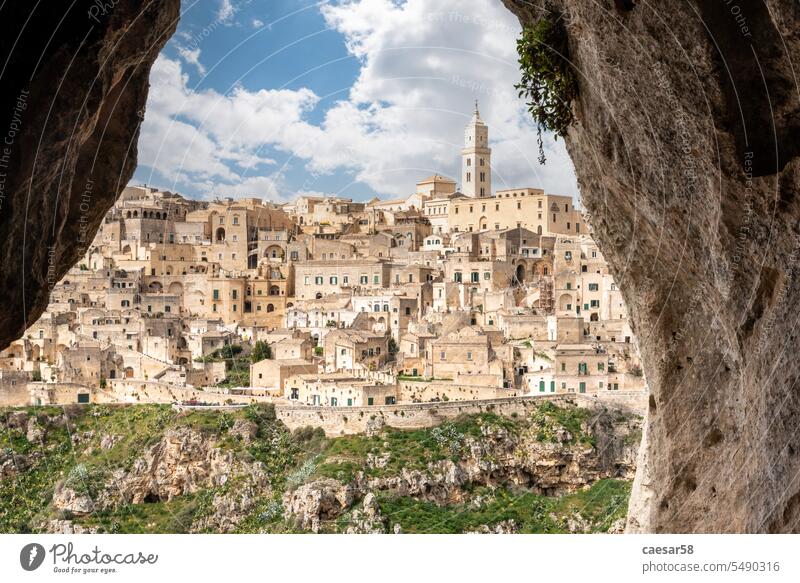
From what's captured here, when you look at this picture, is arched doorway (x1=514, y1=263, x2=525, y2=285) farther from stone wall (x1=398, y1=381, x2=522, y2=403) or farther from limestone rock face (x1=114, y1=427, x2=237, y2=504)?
limestone rock face (x1=114, y1=427, x2=237, y2=504)

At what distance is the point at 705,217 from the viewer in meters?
6.82

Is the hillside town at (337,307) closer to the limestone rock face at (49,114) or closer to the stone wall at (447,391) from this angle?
the stone wall at (447,391)

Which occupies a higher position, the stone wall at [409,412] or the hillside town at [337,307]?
the hillside town at [337,307]

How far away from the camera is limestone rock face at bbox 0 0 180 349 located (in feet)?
20.2

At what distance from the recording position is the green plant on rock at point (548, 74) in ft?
23.9

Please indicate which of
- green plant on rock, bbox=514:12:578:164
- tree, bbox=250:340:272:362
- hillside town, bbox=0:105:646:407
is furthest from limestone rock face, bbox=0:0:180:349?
tree, bbox=250:340:272:362

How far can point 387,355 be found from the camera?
36500 millimetres

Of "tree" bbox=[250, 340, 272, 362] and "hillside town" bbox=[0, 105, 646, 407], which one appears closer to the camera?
"hillside town" bbox=[0, 105, 646, 407]

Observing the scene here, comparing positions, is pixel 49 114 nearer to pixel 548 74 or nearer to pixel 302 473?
pixel 548 74

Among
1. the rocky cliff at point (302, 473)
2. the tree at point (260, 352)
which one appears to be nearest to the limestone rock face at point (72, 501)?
the rocky cliff at point (302, 473)

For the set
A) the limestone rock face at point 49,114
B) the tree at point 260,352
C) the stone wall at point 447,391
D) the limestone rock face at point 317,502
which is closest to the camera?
the limestone rock face at point 49,114

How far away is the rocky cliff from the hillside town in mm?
1548

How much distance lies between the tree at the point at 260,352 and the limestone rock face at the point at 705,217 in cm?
3034

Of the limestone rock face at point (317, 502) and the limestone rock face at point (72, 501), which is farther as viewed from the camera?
the limestone rock face at point (72, 501)
